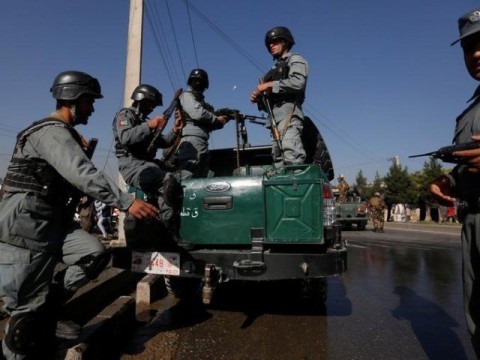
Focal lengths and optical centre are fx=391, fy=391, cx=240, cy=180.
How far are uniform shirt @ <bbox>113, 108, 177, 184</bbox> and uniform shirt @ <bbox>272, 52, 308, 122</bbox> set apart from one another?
5.40 feet

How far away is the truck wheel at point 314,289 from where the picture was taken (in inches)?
171

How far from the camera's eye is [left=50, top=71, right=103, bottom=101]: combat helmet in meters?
2.84

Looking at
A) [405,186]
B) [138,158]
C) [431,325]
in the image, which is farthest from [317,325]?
[405,186]

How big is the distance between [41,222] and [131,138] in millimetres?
1558

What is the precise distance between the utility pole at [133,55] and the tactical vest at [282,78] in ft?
15.5

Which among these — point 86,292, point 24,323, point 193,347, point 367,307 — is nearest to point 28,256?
point 24,323

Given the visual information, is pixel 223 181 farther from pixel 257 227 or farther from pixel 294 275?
pixel 294 275

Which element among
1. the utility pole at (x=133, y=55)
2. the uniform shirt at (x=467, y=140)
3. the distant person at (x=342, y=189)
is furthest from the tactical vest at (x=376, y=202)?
the uniform shirt at (x=467, y=140)

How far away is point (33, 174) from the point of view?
256 cm

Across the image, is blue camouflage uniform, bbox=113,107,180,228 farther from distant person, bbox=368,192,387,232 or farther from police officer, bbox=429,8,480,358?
distant person, bbox=368,192,387,232

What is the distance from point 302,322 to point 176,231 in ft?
5.37

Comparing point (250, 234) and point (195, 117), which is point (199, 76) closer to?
point (195, 117)

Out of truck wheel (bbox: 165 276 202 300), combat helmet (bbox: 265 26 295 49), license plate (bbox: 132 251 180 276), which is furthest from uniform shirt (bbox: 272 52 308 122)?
truck wheel (bbox: 165 276 202 300)

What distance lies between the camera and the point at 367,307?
4781 mm
